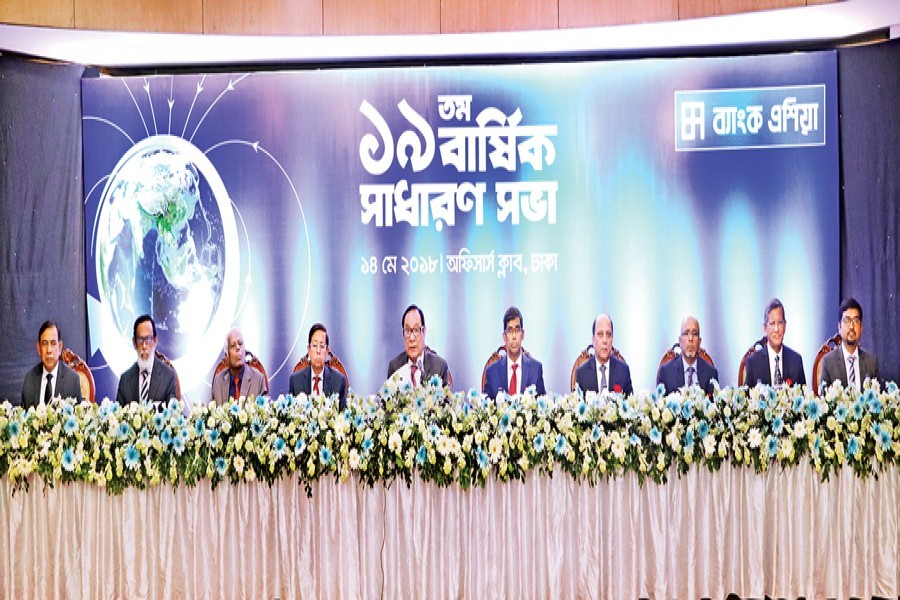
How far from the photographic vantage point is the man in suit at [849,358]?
5219 mm

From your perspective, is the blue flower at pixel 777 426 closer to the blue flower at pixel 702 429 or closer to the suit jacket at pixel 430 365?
the blue flower at pixel 702 429

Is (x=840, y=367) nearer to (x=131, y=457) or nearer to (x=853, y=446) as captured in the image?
(x=853, y=446)

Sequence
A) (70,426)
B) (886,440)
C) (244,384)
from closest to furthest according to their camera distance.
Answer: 1. (886,440)
2. (70,426)
3. (244,384)

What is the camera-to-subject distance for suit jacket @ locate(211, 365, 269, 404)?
18.2 ft

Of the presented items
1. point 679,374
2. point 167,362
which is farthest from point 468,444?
point 167,362

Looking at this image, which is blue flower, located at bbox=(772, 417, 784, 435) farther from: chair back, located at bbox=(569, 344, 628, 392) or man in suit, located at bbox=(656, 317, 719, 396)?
chair back, located at bbox=(569, 344, 628, 392)

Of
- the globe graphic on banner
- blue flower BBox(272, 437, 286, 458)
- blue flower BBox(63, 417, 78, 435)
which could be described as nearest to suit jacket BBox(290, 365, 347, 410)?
the globe graphic on banner

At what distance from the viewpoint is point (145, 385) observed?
18.2 ft

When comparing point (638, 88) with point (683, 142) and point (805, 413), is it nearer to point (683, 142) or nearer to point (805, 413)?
point (683, 142)

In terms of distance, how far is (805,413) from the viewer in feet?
13.0

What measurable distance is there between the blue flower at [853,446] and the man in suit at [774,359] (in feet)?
4.87

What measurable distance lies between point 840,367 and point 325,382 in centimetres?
317

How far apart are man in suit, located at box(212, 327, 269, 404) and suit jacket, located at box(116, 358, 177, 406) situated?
28cm

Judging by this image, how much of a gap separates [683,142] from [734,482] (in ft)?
7.73
